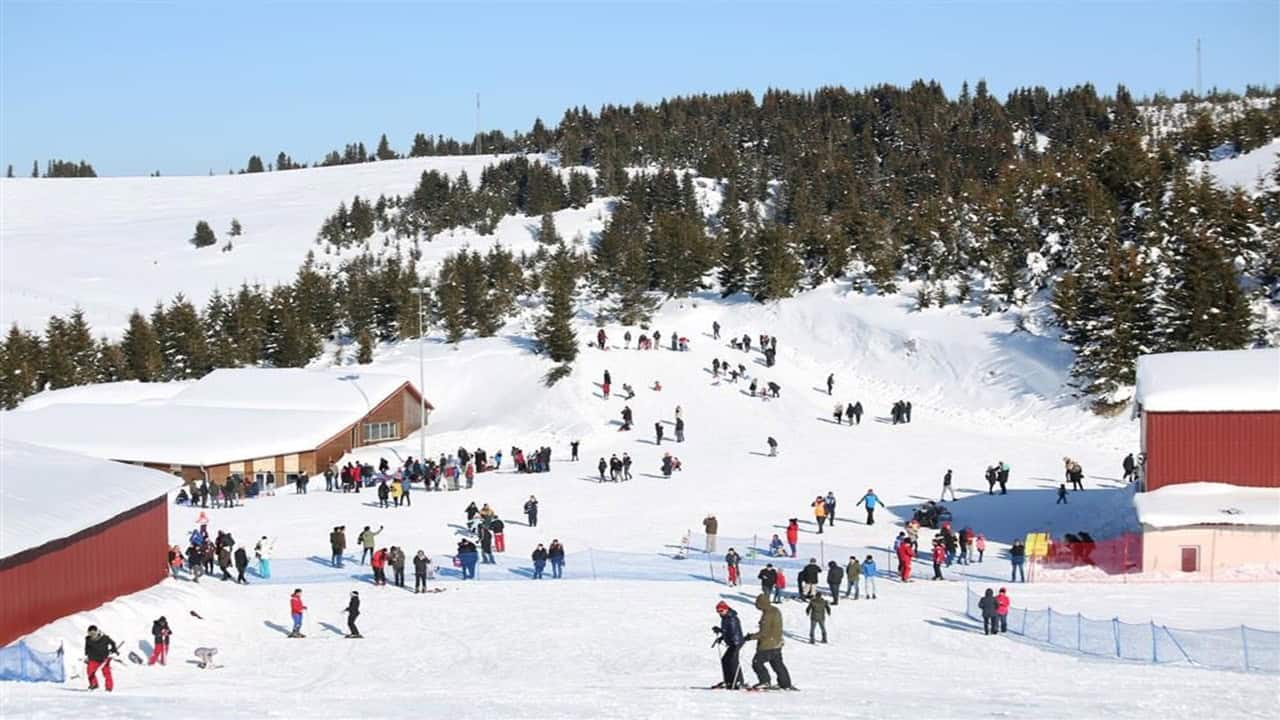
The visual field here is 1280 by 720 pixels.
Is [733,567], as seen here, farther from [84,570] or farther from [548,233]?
[548,233]

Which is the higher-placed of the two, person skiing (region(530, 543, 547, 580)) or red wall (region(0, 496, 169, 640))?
red wall (region(0, 496, 169, 640))

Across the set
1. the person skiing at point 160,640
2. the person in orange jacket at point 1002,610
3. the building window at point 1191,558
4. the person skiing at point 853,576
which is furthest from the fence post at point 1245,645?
the person skiing at point 160,640

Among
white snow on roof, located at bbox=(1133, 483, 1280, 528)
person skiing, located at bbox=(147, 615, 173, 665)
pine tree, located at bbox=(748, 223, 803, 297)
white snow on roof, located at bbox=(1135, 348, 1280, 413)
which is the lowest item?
person skiing, located at bbox=(147, 615, 173, 665)

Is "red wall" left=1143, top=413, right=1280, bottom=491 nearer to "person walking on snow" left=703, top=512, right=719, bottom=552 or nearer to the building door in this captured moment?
the building door

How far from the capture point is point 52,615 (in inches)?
851

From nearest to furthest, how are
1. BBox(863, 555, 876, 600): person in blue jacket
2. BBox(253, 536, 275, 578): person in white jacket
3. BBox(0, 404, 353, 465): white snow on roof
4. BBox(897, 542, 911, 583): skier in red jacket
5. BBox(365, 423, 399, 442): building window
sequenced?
BBox(863, 555, 876, 600): person in blue jacket → BBox(897, 542, 911, 583): skier in red jacket → BBox(253, 536, 275, 578): person in white jacket → BBox(0, 404, 353, 465): white snow on roof → BBox(365, 423, 399, 442): building window

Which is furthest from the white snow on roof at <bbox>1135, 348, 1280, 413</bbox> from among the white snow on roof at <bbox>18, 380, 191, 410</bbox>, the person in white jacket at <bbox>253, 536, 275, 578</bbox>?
the white snow on roof at <bbox>18, 380, 191, 410</bbox>

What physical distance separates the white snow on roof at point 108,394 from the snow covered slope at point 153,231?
2855cm

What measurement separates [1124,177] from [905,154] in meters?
41.6

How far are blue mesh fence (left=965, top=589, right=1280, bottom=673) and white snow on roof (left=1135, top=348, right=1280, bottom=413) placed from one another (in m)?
9.35

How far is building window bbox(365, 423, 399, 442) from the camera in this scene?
49156mm

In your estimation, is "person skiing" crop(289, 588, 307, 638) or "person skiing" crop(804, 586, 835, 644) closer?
"person skiing" crop(804, 586, 835, 644)

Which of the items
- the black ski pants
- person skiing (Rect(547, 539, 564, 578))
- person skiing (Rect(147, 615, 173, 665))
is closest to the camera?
the black ski pants

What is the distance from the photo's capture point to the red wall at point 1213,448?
2948 centimetres
